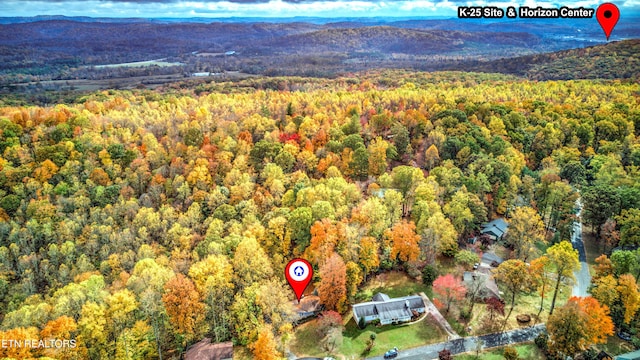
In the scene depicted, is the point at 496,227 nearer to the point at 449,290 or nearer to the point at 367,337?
the point at 449,290

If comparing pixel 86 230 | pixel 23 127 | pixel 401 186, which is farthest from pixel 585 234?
Result: pixel 23 127

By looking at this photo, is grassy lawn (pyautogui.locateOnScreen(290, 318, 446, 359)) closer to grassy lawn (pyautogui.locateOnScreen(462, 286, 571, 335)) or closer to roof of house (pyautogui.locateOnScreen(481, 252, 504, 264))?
grassy lawn (pyautogui.locateOnScreen(462, 286, 571, 335))

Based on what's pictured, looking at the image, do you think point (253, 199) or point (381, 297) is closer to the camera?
point (381, 297)

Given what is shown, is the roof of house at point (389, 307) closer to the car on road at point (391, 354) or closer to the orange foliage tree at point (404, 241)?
the car on road at point (391, 354)

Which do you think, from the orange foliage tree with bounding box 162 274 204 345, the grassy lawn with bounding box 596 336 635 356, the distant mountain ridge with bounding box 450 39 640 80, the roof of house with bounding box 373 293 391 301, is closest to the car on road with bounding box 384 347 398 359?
the roof of house with bounding box 373 293 391 301

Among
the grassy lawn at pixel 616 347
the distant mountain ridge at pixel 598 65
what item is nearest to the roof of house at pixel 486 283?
the grassy lawn at pixel 616 347

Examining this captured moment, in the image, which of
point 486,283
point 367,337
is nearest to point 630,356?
point 486,283
